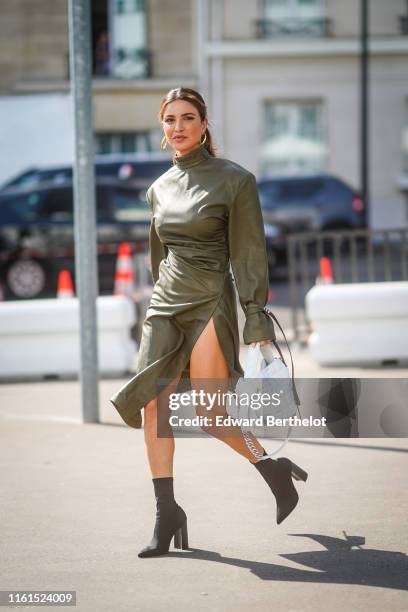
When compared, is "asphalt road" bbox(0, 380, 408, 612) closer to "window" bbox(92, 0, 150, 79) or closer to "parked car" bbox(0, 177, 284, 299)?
"parked car" bbox(0, 177, 284, 299)

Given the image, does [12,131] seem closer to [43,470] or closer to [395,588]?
[43,470]

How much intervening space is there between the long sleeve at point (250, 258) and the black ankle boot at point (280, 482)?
1.88ft

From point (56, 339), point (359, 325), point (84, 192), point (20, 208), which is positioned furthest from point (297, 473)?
point (20, 208)

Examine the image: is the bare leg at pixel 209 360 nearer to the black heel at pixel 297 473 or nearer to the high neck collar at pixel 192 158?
the black heel at pixel 297 473

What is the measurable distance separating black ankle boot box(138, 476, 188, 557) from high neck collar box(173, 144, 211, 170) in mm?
1266

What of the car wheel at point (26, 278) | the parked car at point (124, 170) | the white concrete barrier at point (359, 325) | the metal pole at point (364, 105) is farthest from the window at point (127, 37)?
the white concrete barrier at point (359, 325)

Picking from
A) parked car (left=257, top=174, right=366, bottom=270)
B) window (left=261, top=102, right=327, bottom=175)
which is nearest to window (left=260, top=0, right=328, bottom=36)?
window (left=261, top=102, right=327, bottom=175)

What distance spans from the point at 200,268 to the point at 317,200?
17.4 metres

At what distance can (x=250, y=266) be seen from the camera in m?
4.46

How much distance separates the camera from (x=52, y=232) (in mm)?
16500

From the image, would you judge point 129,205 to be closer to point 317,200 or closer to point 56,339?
point 317,200

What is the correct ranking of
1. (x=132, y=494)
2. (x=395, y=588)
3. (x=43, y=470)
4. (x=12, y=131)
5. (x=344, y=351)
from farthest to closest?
(x=12, y=131)
(x=344, y=351)
(x=43, y=470)
(x=132, y=494)
(x=395, y=588)

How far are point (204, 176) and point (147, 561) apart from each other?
1553 mm

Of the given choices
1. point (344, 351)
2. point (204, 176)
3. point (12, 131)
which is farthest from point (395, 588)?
point (12, 131)
